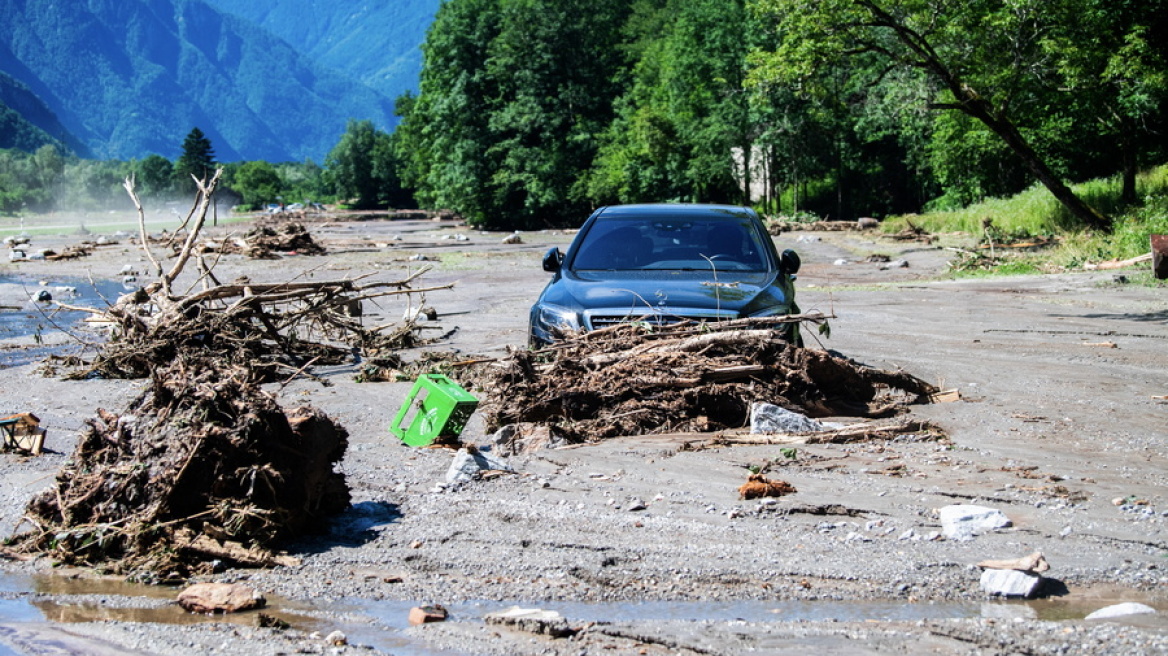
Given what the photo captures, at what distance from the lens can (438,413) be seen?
309 inches

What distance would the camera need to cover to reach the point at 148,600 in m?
5.02

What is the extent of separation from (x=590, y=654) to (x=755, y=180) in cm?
5733

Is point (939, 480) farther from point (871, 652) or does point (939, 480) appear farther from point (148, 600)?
point (148, 600)

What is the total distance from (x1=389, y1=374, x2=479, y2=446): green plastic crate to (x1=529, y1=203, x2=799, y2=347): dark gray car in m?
1.37

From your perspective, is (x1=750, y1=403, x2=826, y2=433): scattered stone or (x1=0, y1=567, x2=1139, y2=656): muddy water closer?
(x1=0, y1=567, x2=1139, y2=656): muddy water

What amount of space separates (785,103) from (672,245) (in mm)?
43354

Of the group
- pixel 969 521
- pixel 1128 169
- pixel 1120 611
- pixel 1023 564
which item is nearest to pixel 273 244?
pixel 1128 169

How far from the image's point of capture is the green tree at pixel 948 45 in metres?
23.7

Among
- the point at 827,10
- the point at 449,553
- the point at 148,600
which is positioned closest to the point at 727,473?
the point at 449,553

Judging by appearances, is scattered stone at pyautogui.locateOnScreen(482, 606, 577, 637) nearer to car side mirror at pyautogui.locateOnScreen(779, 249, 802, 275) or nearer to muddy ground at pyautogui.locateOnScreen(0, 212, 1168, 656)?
muddy ground at pyautogui.locateOnScreen(0, 212, 1168, 656)

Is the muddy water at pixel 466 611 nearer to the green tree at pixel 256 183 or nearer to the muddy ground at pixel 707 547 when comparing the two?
the muddy ground at pixel 707 547

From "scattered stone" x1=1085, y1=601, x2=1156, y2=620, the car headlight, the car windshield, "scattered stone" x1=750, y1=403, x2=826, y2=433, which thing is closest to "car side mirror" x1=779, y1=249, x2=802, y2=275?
the car windshield

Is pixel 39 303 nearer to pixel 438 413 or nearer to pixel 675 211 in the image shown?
pixel 675 211

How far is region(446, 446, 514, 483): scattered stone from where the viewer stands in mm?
6934
